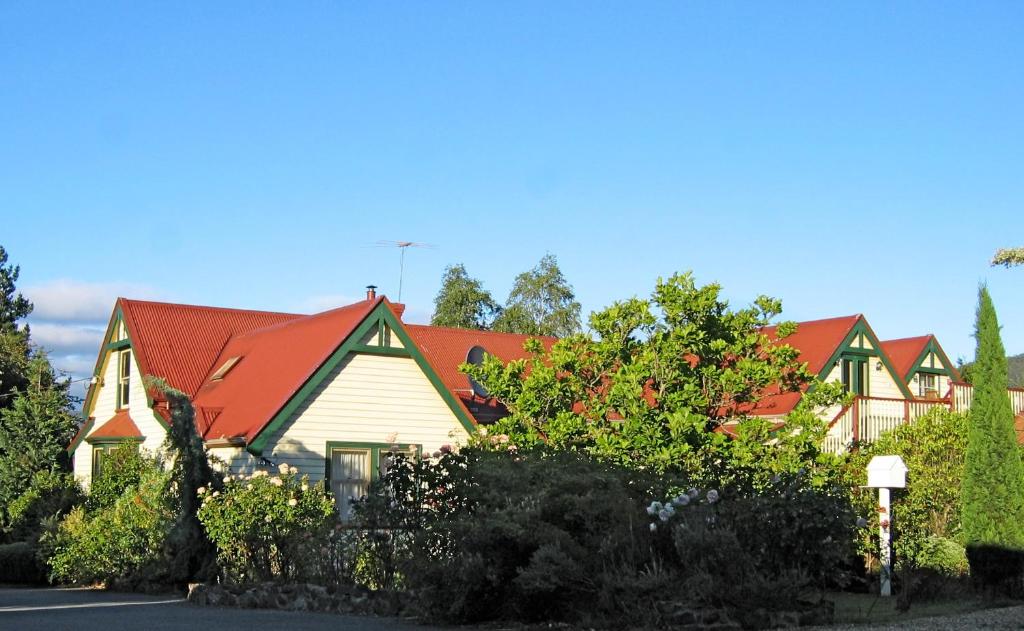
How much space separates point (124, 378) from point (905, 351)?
2201cm

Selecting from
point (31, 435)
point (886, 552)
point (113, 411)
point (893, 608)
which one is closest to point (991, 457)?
point (886, 552)

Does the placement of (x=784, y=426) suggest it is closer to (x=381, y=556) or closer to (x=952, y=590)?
(x=952, y=590)

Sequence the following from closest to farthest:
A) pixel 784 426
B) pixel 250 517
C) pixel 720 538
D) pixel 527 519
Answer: pixel 720 538 → pixel 527 519 → pixel 250 517 → pixel 784 426

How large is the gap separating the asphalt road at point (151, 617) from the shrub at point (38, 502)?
7498 millimetres

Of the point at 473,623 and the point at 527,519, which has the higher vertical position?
the point at 527,519

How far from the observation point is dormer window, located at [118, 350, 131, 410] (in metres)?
28.0

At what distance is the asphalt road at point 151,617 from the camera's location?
43.4 ft

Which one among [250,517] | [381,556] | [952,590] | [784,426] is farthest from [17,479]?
[952,590]

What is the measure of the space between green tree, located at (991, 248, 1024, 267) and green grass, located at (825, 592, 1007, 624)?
707 centimetres

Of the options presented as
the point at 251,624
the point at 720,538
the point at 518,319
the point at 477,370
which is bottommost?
the point at 251,624

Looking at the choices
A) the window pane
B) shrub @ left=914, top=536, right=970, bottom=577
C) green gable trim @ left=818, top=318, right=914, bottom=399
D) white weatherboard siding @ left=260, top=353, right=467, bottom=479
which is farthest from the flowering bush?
green gable trim @ left=818, top=318, right=914, bottom=399

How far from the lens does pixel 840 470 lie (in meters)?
19.5

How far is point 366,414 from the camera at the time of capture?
23.9 meters

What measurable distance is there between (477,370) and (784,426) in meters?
5.75
